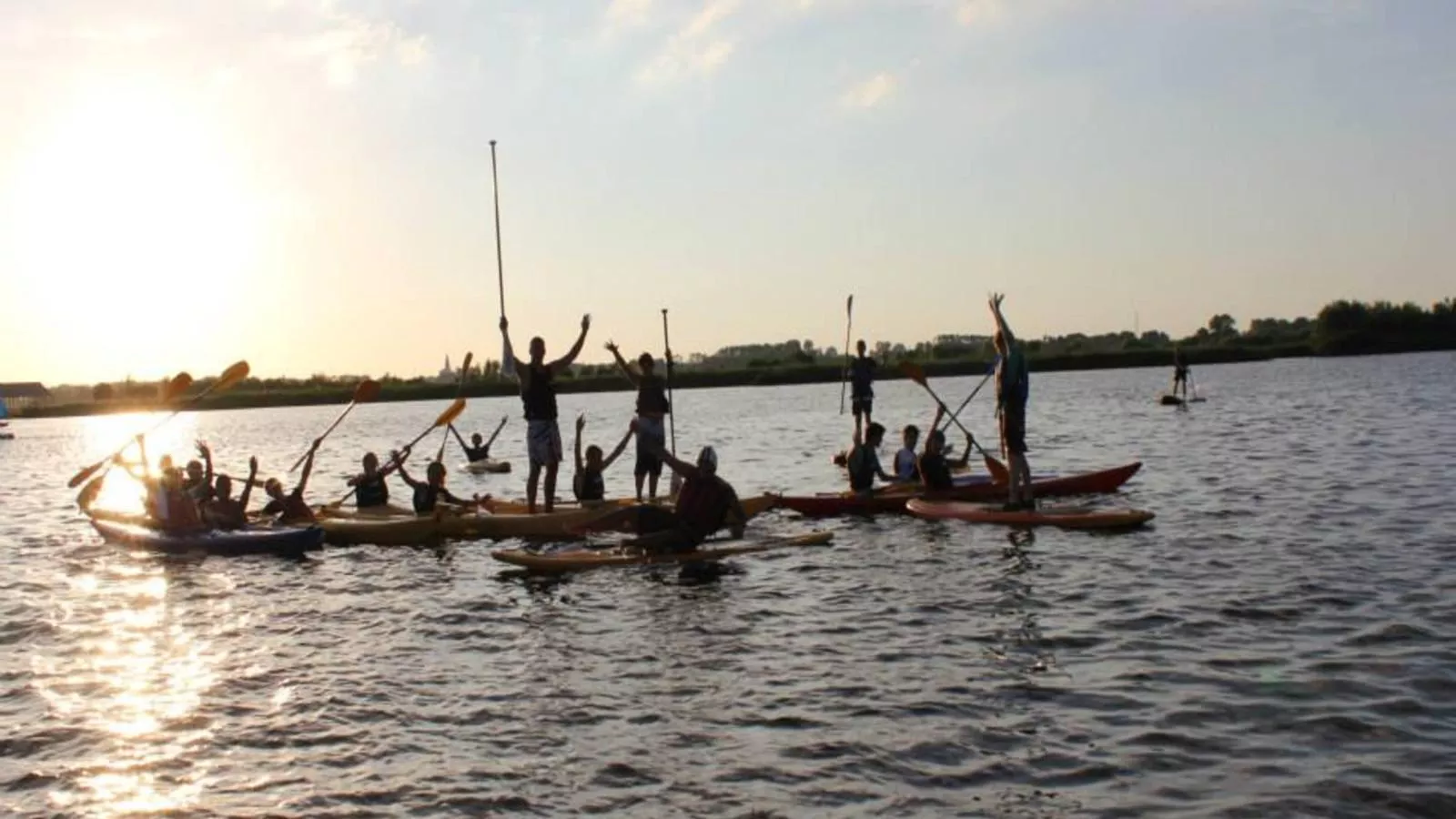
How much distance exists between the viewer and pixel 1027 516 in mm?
18328

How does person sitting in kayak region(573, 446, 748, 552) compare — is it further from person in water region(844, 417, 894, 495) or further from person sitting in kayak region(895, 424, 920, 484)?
person sitting in kayak region(895, 424, 920, 484)

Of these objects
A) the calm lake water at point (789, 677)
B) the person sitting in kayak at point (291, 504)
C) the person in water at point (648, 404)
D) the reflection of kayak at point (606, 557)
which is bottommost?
the calm lake water at point (789, 677)

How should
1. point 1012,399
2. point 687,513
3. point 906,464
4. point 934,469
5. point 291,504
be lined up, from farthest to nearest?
point 906,464 → point 934,469 → point 291,504 → point 1012,399 → point 687,513

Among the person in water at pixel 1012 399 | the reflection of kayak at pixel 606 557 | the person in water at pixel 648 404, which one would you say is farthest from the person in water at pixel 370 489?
the person in water at pixel 1012 399

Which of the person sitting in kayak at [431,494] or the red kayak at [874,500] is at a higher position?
the person sitting in kayak at [431,494]

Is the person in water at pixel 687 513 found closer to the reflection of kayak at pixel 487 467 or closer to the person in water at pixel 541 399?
the person in water at pixel 541 399

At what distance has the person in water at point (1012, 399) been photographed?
706 inches

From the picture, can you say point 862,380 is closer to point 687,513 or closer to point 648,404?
point 648,404

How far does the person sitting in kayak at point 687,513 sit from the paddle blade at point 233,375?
8.70 metres

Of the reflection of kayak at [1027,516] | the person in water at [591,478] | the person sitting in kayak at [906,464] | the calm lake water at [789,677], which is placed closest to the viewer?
the calm lake water at [789,677]

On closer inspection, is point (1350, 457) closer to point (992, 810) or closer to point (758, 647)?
point (758, 647)

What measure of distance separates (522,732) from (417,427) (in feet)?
209

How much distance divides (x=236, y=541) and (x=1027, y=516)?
1125 centimetres

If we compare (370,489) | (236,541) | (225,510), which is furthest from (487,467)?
(236,541)
